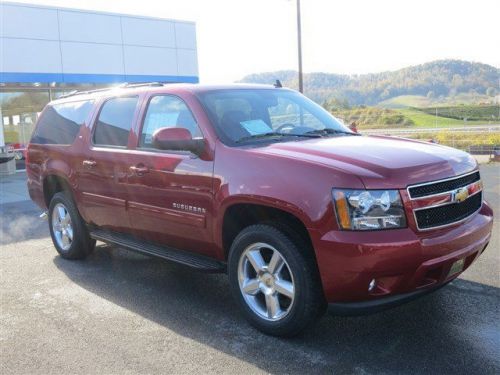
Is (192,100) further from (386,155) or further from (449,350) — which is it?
(449,350)

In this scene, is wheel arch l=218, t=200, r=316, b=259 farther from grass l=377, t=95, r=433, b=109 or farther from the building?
grass l=377, t=95, r=433, b=109

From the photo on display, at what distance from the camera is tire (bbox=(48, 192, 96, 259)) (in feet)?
19.4

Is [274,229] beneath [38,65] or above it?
beneath

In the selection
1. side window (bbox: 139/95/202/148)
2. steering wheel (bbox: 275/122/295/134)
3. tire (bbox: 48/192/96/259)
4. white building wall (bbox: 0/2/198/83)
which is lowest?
tire (bbox: 48/192/96/259)

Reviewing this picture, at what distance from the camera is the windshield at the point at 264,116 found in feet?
14.2

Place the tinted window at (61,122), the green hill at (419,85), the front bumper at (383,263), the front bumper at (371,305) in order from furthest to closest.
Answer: the green hill at (419,85)
the tinted window at (61,122)
the front bumper at (371,305)
the front bumper at (383,263)

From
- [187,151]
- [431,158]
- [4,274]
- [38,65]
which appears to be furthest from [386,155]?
[38,65]

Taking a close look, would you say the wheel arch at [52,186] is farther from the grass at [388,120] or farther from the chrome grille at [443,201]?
the grass at [388,120]

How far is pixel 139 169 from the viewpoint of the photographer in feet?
15.5

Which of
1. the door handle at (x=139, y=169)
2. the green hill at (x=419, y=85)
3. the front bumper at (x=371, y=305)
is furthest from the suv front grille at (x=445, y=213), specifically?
the green hill at (x=419, y=85)

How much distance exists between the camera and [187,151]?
14.3 ft

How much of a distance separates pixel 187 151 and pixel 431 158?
6.17ft

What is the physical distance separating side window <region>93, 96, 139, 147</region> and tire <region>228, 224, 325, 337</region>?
1.82 metres

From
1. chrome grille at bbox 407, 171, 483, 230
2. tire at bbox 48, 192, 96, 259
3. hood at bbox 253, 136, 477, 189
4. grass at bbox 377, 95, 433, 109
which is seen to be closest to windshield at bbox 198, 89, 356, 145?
hood at bbox 253, 136, 477, 189
